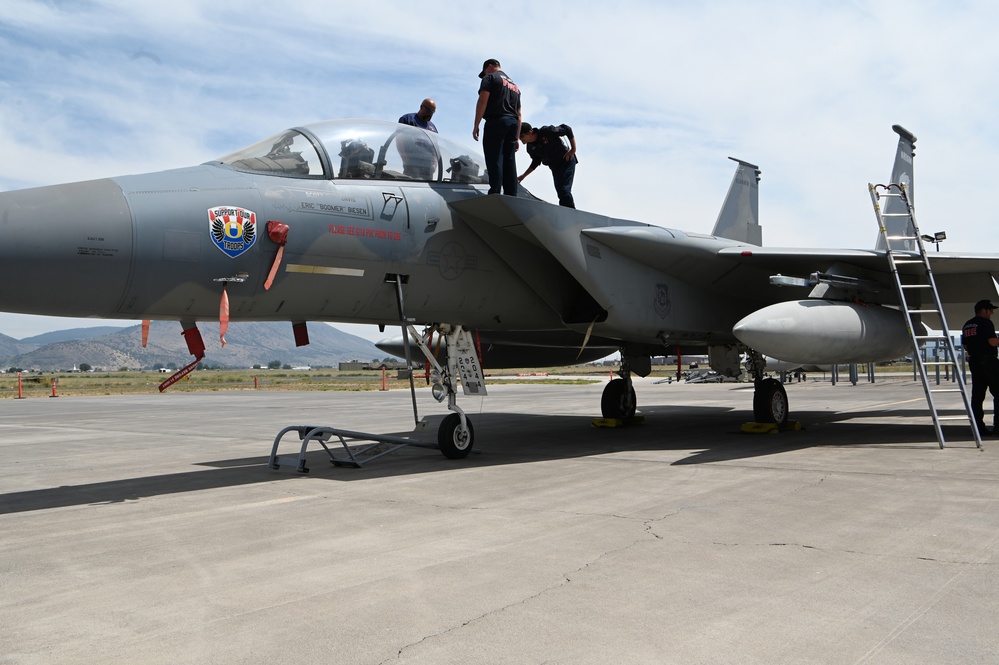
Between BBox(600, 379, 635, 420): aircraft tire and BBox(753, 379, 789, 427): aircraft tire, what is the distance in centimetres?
192

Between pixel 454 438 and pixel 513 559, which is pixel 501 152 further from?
pixel 513 559

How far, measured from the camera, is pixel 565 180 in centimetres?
981

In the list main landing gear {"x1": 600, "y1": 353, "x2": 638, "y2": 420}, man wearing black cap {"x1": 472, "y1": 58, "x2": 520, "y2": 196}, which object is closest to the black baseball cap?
man wearing black cap {"x1": 472, "y1": 58, "x2": 520, "y2": 196}

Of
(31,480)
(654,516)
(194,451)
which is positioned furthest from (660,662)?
(194,451)

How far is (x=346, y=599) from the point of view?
3523mm

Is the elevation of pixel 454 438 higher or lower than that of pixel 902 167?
lower

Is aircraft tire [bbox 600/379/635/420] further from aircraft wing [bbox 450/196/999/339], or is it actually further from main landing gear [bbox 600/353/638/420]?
aircraft wing [bbox 450/196/999/339]

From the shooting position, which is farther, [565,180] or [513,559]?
[565,180]

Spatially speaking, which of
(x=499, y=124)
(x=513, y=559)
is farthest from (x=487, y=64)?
(x=513, y=559)

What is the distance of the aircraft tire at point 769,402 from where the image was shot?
11297mm

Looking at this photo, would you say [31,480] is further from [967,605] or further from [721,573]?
[967,605]

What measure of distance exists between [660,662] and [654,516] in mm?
2581

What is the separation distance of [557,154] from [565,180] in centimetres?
34

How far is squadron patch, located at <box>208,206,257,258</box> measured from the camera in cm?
636
